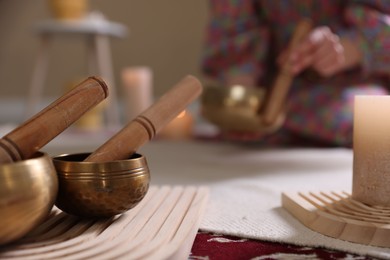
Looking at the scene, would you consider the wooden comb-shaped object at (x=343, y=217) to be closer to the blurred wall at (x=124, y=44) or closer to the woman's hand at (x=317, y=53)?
the woman's hand at (x=317, y=53)

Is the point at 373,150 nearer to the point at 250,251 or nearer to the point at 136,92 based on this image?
the point at 250,251

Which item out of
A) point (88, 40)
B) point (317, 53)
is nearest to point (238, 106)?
point (317, 53)

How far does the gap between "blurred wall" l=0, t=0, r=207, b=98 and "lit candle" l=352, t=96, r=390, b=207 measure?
2583 millimetres

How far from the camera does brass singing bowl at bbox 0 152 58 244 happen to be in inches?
17.1

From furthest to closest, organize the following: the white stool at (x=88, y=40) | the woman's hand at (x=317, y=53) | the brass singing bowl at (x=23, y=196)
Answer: the white stool at (x=88, y=40)
the woman's hand at (x=317, y=53)
the brass singing bowl at (x=23, y=196)

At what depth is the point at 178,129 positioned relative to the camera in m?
1.88

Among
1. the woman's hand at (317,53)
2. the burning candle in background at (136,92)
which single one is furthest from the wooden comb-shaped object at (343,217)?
the burning candle in background at (136,92)

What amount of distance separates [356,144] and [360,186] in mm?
53

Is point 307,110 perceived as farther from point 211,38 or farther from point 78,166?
point 78,166

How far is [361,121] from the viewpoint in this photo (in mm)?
632

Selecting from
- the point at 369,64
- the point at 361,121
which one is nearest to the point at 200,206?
the point at 361,121

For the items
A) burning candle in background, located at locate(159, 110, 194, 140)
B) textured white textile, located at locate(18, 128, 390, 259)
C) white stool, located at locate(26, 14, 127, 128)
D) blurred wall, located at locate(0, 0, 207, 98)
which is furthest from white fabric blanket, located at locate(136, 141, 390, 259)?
blurred wall, located at locate(0, 0, 207, 98)

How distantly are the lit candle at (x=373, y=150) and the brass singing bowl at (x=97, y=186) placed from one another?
28cm

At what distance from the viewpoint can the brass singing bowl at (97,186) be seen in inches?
20.9
